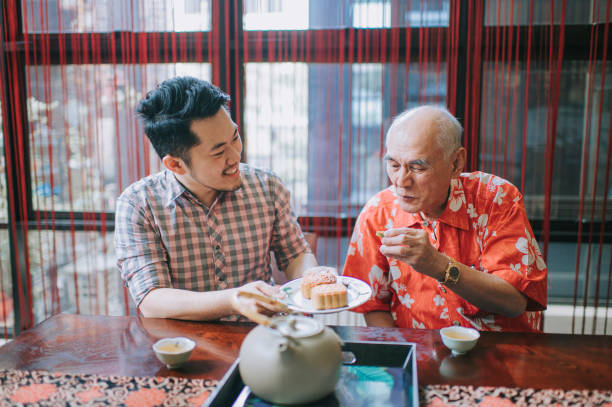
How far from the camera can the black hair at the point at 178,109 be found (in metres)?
1.59

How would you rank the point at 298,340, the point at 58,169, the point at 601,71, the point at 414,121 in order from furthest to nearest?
the point at 58,169 < the point at 601,71 < the point at 414,121 < the point at 298,340

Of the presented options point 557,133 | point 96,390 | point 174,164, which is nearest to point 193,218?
point 174,164

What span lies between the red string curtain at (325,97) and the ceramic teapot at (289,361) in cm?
172

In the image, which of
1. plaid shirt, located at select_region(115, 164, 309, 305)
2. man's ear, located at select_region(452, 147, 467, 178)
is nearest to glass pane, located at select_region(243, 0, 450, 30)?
plaid shirt, located at select_region(115, 164, 309, 305)

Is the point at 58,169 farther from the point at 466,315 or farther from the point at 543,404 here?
the point at 543,404

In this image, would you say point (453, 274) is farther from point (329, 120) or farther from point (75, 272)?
point (75, 272)

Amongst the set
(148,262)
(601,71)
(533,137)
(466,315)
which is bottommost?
(466,315)

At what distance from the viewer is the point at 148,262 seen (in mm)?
1568

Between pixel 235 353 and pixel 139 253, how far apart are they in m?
0.56

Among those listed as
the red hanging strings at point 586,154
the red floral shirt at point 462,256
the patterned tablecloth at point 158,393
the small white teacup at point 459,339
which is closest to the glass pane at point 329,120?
the red hanging strings at point 586,154

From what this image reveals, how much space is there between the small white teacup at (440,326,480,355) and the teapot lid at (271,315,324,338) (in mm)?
392

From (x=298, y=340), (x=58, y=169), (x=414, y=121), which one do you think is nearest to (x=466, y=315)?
(x=414, y=121)

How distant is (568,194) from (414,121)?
60.5 inches

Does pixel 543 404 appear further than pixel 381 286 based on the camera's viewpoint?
No
